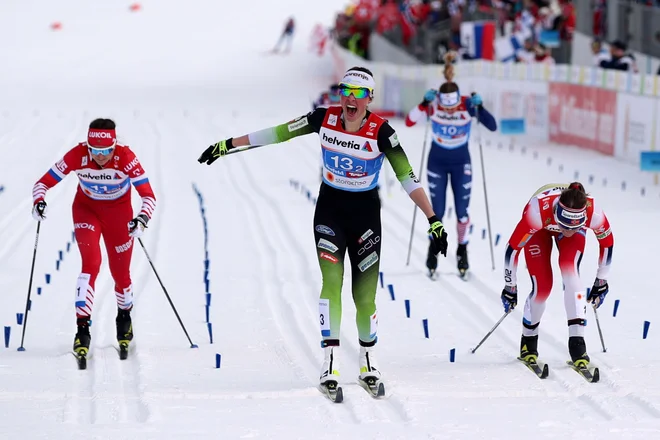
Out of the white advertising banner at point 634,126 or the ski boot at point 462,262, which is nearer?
the ski boot at point 462,262

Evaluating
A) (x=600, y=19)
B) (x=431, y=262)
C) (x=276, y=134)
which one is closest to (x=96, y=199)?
(x=276, y=134)

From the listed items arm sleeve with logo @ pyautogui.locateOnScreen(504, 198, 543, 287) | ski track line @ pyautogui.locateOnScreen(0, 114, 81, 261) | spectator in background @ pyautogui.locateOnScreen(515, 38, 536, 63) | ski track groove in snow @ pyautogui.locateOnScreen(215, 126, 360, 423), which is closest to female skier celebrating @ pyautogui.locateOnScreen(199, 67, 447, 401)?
ski track groove in snow @ pyautogui.locateOnScreen(215, 126, 360, 423)

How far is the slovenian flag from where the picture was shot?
29.1 m

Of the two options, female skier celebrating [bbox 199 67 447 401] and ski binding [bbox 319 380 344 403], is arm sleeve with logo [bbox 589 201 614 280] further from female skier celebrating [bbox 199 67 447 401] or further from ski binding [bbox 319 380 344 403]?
ski binding [bbox 319 380 344 403]

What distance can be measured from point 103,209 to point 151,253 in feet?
14.0

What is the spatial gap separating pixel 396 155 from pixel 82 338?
2.58 m

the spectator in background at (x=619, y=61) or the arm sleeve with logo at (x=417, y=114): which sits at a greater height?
the spectator in background at (x=619, y=61)

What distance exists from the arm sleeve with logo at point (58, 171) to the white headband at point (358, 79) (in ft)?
6.82

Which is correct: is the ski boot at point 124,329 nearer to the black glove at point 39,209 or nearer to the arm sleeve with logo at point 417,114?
the black glove at point 39,209

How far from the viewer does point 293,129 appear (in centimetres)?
760

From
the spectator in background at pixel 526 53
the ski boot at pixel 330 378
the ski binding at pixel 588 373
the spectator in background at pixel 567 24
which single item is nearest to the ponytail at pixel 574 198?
the ski binding at pixel 588 373

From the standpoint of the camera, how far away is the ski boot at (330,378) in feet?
23.5

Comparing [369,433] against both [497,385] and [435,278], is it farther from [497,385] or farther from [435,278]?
[435,278]

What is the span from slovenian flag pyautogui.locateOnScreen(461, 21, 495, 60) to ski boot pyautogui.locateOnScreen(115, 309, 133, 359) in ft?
71.0
